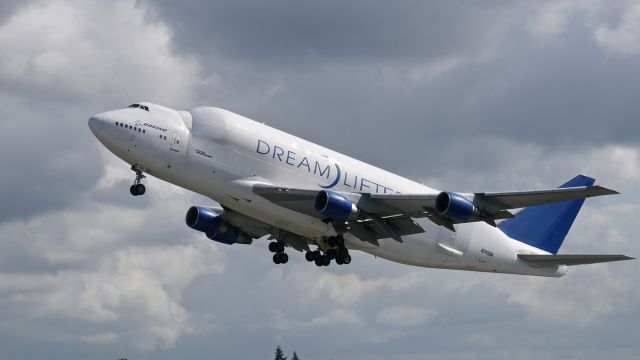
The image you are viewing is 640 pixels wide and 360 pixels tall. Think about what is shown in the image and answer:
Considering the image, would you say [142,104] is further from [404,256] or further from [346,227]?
[404,256]

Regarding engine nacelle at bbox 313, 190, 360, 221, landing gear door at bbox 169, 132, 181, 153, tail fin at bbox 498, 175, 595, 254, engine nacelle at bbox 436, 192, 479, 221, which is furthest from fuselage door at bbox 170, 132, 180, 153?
tail fin at bbox 498, 175, 595, 254

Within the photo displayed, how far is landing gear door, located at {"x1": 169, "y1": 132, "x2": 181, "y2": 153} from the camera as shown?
197ft

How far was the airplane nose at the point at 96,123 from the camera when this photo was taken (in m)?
59.6

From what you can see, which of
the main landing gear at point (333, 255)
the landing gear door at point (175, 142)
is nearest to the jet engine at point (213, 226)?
the main landing gear at point (333, 255)

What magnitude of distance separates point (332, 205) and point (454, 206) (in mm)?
6273

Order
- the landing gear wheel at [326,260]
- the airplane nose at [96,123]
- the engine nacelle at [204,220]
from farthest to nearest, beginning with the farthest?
the engine nacelle at [204,220]
the landing gear wheel at [326,260]
the airplane nose at [96,123]

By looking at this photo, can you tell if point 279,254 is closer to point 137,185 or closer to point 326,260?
point 326,260

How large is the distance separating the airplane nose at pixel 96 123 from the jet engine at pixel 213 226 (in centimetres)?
1148

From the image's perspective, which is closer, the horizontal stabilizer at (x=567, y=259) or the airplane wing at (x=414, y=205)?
the airplane wing at (x=414, y=205)

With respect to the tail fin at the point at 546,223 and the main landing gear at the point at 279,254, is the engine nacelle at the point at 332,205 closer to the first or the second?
the main landing gear at the point at 279,254

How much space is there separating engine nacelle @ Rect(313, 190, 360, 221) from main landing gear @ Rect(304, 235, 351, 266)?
406cm

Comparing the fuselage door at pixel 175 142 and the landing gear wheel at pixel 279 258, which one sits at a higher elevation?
the fuselage door at pixel 175 142

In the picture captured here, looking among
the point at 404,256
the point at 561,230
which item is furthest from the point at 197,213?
the point at 561,230

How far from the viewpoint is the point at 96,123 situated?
59719 millimetres
